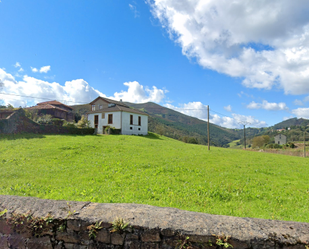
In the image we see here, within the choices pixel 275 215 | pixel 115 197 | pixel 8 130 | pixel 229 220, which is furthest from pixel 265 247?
pixel 8 130

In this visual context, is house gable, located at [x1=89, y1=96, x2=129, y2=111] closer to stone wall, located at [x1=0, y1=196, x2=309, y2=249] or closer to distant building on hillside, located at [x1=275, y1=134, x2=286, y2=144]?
stone wall, located at [x1=0, y1=196, x2=309, y2=249]

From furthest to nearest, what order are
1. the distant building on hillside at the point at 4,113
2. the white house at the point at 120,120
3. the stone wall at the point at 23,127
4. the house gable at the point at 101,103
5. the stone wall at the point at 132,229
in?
the house gable at the point at 101,103
the white house at the point at 120,120
the distant building on hillside at the point at 4,113
the stone wall at the point at 23,127
the stone wall at the point at 132,229

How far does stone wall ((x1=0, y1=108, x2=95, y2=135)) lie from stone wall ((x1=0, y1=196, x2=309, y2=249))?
2235 cm

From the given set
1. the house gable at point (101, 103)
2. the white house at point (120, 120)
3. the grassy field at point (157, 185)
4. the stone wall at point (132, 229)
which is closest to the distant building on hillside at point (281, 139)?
the white house at point (120, 120)

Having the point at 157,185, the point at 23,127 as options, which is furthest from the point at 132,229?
the point at 23,127

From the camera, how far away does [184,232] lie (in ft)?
7.75

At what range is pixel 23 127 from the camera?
21.9m

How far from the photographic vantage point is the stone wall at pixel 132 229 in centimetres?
232

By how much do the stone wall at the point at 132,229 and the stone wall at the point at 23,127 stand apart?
22.3m

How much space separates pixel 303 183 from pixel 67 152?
48.2 feet

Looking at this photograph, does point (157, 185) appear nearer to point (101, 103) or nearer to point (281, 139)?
point (101, 103)

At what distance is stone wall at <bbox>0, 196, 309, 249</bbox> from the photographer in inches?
91.5

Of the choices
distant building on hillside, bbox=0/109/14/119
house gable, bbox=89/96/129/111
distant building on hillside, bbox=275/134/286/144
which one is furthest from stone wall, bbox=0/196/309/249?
distant building on hillside, bbox=275/134/286/144

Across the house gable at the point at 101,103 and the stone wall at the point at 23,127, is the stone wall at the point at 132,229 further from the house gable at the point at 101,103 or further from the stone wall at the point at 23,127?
the house gable at the point at 101,103
